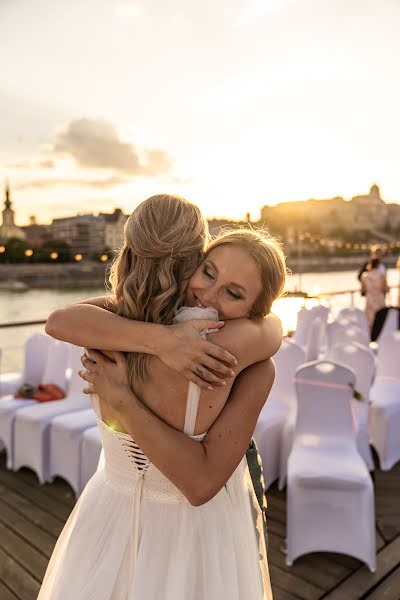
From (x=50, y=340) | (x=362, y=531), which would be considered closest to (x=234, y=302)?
(x=362, y=531)

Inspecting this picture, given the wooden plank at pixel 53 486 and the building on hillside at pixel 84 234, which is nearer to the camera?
the wooden plank at pixel 53 486

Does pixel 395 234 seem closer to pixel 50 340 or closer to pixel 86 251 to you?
pixel 86 251

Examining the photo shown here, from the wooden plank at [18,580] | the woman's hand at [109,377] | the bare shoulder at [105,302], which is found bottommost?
the wooden plank at [18,580]

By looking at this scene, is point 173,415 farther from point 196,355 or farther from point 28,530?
point 28,530

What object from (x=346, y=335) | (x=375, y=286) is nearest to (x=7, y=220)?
(x=375, y=286)

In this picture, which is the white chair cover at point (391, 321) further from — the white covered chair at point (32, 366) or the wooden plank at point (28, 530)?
the wooden plank at point (28, 530)

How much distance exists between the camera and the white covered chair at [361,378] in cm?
409

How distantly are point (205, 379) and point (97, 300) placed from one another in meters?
0.52

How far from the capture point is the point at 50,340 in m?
5.38

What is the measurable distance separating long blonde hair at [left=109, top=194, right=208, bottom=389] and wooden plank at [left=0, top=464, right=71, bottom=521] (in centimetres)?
300

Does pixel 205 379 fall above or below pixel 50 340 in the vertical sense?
above

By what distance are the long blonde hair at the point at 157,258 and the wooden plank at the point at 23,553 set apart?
2.51 metres

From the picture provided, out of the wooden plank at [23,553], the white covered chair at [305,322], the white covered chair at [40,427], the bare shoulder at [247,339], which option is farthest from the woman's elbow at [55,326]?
the white covered chair at [305,322]

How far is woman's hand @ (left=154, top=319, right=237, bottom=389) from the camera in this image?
1.10 metres
